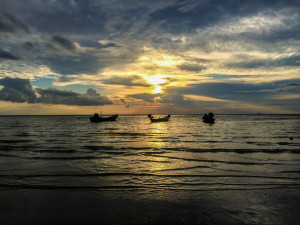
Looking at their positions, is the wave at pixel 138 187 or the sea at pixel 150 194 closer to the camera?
the sea at pixel 150 194

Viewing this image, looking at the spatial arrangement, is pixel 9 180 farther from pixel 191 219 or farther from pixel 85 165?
pixel 191 219

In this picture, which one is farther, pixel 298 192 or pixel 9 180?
pixel 9 180

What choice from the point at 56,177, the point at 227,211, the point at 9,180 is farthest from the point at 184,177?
the point at 9,180

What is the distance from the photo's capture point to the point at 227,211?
7.21 meters

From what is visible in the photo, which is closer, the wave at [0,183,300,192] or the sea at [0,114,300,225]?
the sea at [0,114,300,225]

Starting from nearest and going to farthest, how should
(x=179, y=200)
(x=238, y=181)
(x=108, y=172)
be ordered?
(x=179, y=200) < (x=238, y=181) < (x=108, y=172)

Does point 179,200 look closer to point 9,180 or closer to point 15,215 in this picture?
point 15,215

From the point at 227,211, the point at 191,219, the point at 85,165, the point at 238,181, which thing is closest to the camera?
the point at 191,219

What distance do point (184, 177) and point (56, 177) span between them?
7.58 metres

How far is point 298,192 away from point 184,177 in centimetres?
545

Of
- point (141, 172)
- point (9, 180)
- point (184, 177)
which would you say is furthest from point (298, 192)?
point (9, 180)

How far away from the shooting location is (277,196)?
8672 millimetres

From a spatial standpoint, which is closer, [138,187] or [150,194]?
[150,194]

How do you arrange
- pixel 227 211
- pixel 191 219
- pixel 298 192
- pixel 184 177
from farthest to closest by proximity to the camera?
pixel 184 177, pixel 298 192, pixel 227 211, pixel 191 219
